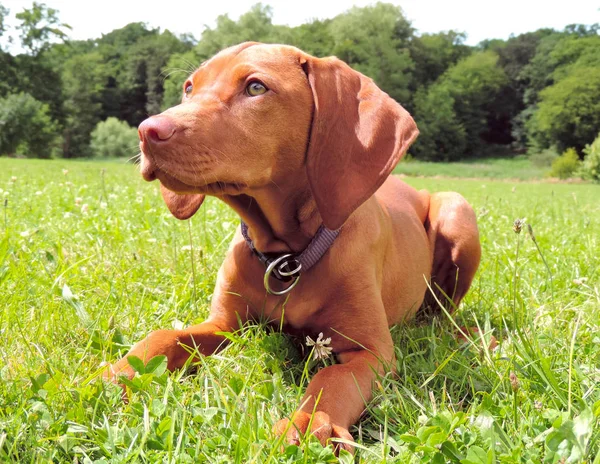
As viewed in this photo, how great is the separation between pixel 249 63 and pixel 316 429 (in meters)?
1.47

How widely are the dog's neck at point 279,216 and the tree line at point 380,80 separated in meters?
44.3

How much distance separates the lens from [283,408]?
1.93 metres

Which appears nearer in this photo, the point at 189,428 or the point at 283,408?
the point at 189,428

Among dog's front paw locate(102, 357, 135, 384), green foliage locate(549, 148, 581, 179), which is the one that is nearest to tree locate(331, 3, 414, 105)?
green foliage locate(549, 148, 581, 179)

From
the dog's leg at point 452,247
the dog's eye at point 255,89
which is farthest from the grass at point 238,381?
the dog's eye at point 255,89

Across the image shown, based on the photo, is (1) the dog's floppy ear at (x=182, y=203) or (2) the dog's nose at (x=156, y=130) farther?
(1) the dog's floppy ear at (x=182, y=203)

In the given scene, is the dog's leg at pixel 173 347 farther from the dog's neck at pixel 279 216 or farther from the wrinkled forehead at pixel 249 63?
the wrinkled forehead at pixel 249 63

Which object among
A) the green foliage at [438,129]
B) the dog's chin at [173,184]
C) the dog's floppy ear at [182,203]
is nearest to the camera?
the dog's chin at [173,184]

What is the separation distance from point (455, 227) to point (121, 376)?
243 centimetres

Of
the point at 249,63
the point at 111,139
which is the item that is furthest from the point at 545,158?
the point at 249,63

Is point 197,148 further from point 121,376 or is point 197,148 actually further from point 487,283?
point 487,283

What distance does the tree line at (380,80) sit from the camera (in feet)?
153

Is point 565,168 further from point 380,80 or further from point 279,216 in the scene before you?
point 279,216

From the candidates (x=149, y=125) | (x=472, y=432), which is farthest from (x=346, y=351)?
(x=149, y=125)
